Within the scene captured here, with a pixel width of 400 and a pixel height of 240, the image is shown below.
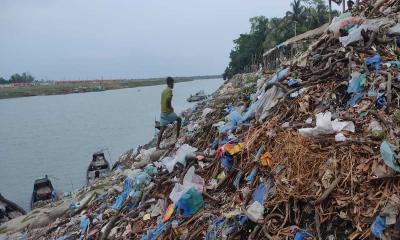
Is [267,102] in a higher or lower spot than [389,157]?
higher

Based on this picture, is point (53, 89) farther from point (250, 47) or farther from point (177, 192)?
point (177, 192)

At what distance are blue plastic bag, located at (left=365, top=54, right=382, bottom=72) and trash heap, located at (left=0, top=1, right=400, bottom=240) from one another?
1 centimetres

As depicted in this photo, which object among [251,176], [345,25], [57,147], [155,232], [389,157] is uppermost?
[345,25]

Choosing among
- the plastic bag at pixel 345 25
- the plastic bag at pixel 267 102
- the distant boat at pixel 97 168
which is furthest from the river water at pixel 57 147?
the plastic bag at pixel 345 25

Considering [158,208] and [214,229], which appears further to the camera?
[158,208]

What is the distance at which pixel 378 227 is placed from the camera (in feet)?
9.54

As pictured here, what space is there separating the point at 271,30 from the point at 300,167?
40.6 m

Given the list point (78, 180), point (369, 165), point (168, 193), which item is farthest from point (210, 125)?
point (78, 180)

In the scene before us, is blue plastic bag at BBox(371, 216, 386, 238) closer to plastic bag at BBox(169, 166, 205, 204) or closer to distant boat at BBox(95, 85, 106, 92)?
plastic bag at BBox(169, 166, 205, 204)

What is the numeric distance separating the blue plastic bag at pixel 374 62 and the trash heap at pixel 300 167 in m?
0.01

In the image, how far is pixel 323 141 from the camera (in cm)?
378

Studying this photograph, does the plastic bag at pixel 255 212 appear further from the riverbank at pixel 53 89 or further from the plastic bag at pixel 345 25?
the riverbank at pixel 53 89

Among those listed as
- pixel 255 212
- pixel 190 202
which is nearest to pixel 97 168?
pixel 190 202

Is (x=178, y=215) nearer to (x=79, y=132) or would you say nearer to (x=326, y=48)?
(x=326, y=48)
